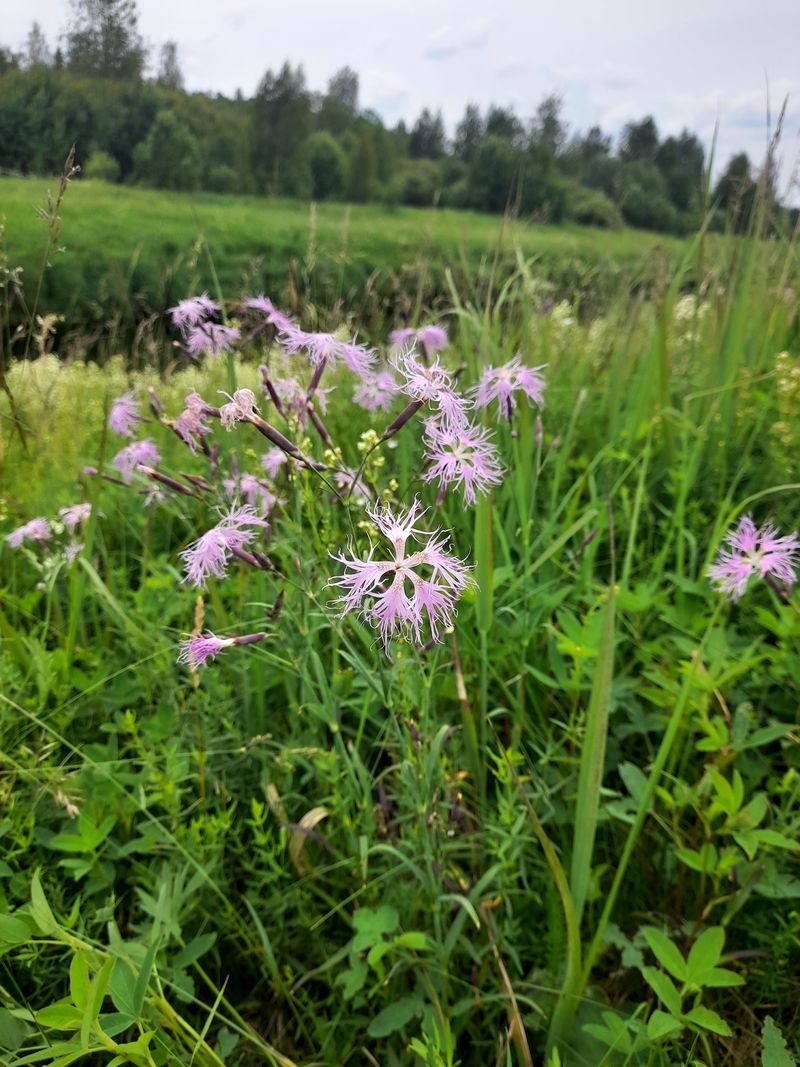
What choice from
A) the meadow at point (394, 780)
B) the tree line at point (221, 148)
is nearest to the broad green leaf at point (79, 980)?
the meadow at point (394, 780)

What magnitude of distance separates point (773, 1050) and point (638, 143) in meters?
7.26

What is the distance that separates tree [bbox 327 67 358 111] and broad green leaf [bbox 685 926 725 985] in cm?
3827

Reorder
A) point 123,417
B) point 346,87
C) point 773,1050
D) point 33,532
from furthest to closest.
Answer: point 346,87 < point 33,532 < point 123,417 < point 773,1050

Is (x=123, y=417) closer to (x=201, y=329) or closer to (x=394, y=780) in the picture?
(x=201, y=329)

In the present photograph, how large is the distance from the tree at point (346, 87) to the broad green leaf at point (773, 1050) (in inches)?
1512

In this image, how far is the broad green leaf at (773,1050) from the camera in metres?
0.86

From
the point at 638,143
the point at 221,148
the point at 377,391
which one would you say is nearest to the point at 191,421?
the point at 377,391

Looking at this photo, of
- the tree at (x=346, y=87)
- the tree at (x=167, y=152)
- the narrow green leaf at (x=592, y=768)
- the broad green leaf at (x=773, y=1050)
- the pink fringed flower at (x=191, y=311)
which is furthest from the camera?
the tree at (x=346, y=87)

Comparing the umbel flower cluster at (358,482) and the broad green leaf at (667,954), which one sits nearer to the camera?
the umbel flower cluster at (358,482)

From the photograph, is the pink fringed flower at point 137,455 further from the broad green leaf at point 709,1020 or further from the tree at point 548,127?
the tree at point 548,127

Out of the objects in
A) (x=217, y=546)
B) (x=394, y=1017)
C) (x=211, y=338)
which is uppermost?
Result: (x=211, y=338)

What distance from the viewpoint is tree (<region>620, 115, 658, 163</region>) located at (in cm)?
573

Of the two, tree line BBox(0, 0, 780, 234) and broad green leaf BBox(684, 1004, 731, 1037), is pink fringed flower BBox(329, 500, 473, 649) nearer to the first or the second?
broad green leaf BBox(684, 1004, 731, 1037)

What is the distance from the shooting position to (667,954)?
1026mm
